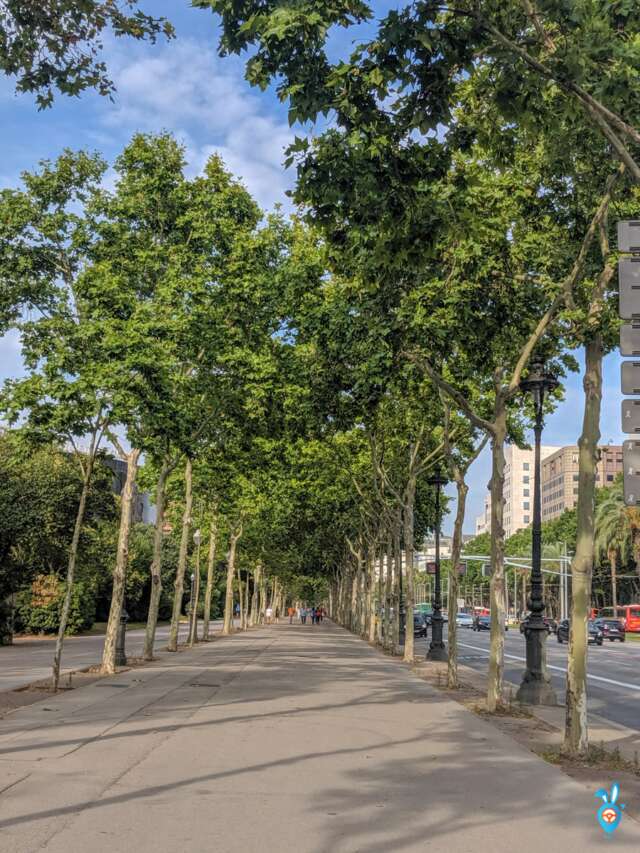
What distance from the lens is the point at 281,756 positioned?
1020 cm

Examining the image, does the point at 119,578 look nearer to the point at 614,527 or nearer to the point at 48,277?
the point at 48,277

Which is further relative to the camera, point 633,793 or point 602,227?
point 602,227

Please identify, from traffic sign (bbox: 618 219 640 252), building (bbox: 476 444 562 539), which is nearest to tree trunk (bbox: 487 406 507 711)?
traffic sign (bbox: 618 219 640 252)

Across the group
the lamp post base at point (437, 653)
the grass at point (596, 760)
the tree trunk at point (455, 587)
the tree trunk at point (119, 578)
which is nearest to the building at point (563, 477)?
the lamp post base at point (437, 653)

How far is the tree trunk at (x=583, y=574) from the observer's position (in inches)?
417

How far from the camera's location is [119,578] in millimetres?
23078

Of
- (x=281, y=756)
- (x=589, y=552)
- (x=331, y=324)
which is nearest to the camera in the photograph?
(x=281, y=756)

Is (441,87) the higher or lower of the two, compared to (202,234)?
lower

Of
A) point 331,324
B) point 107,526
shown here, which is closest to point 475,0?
point 331,324

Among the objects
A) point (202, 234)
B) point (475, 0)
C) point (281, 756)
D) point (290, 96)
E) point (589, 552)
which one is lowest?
point (281, 756)

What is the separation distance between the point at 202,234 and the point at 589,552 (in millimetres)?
15726

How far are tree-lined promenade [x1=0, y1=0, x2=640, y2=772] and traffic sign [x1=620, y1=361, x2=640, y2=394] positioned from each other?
196 cm

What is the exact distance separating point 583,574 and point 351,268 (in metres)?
5.16

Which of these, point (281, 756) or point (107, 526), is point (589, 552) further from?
point (107, 526)
